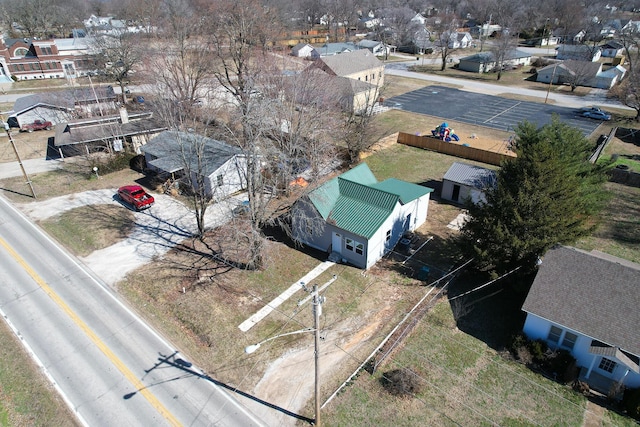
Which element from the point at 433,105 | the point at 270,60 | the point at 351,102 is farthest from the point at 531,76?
the point at 270,60

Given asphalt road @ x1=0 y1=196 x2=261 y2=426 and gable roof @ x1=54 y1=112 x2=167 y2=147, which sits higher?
gable roof @ x1=54 y1=112 x2=167 y2=147

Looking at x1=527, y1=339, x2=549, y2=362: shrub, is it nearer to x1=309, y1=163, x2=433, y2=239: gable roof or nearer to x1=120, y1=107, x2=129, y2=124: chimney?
x1=309, y1=163, x2=433, y2=239: gable roof

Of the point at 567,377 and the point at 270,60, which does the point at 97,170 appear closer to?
the point at 270,60

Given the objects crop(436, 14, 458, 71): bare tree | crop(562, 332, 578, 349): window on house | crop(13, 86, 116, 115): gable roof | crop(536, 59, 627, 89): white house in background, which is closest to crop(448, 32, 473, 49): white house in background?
crop(436, 14, 458, 71): bare tree

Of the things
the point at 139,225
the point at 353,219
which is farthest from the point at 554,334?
the point at 139,225

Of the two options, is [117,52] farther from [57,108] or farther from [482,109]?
[482,109]

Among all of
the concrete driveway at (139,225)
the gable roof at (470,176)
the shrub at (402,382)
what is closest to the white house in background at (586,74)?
the gable roof at (470,176)
